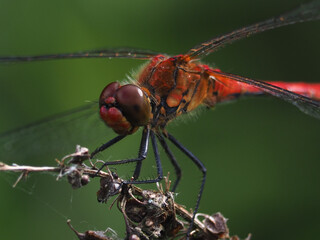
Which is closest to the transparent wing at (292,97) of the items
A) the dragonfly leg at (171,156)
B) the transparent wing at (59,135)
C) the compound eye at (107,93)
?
the dragonfly leg at (171,156)

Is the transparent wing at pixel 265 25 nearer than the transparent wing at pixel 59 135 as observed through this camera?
Yes

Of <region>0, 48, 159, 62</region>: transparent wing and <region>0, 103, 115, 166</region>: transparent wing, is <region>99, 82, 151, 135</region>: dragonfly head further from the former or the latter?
<region>0, 103, 115, 166</region>: transparent wing

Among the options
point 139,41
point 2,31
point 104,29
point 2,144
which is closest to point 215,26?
point 139,41

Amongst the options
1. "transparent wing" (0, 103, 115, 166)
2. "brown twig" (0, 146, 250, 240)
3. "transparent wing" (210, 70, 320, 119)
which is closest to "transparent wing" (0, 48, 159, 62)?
"transparent wing" (0, 103, 115, 166)

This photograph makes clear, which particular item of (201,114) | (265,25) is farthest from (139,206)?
(201,114)

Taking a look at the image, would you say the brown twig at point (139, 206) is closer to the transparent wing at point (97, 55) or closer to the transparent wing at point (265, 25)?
the transparent wing at point (97, 55)

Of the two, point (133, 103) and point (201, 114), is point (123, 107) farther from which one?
point (201, 114)

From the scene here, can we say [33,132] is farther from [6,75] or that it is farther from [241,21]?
[241,21]

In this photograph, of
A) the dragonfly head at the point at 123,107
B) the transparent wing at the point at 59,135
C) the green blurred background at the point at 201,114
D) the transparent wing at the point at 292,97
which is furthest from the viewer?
the green blurred background at the point at 201,114
